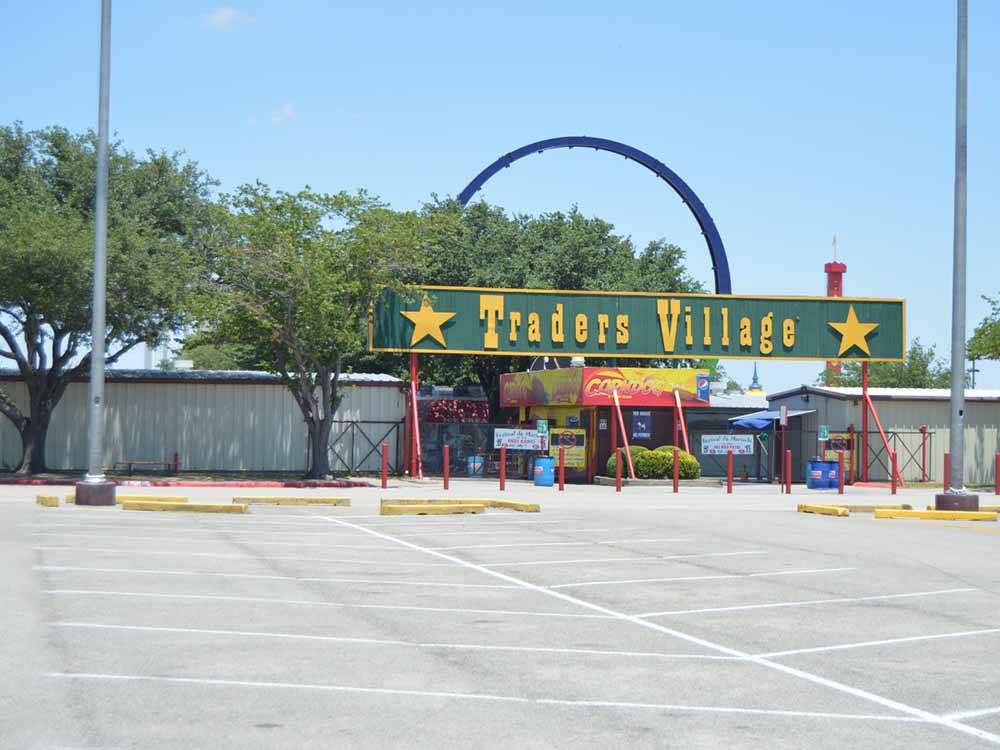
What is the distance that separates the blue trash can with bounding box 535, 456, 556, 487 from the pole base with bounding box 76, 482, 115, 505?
1593 cm

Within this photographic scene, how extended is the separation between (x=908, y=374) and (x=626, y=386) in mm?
65649

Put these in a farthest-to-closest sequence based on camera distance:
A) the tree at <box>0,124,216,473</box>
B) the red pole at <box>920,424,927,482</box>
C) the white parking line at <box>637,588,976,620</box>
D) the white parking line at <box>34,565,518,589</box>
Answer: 1. the red pole at <box>920,424,927,482</box>
2. the tree at <box>0,124,216,473</box>
3. the white parking line at <box>34,565,518,589</box>
4. the white parking line at <box>637,588,976,620</box>

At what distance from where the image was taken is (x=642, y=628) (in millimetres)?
10578

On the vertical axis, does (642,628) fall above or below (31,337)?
below

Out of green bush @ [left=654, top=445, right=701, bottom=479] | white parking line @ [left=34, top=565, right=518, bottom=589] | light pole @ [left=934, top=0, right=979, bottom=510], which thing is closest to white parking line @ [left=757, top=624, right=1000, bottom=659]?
white parking line @ [left=34, top=565, right=518, bottom=589]

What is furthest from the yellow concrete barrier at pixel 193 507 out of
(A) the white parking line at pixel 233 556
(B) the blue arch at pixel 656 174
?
(B) the blue arch at pixel 656 174

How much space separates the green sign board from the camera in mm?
41062

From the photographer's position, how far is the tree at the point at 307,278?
36.5 metres

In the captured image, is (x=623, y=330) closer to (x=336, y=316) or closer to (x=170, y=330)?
(x=336, y=316)

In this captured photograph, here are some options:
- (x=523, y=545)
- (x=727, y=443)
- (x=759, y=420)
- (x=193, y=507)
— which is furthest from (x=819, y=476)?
(x=523, y=545)

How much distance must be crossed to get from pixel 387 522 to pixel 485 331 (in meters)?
20.3

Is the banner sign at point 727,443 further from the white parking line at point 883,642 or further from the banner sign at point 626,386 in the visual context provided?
the white parking line at point 883,642

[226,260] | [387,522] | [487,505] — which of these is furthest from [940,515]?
[226,260]

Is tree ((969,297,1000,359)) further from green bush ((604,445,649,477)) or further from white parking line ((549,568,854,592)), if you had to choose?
white parking line ((549,568,854,592))
